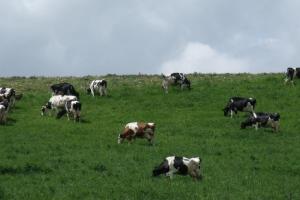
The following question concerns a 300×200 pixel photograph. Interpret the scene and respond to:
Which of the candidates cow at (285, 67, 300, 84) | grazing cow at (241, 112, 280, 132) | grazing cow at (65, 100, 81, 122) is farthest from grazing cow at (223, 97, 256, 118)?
cow at (285, 67, 300, 84)

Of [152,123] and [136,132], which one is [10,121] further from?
[152,123]

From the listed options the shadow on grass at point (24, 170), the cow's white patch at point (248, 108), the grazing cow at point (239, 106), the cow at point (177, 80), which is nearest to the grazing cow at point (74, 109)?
the grazing cow at point (239, 106)

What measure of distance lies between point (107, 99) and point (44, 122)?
10.7m

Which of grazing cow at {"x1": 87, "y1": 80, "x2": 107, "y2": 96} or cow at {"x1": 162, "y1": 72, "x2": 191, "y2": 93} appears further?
cow at {"x1": 162, "y1": 72, "x2": 191, "y2": 93}

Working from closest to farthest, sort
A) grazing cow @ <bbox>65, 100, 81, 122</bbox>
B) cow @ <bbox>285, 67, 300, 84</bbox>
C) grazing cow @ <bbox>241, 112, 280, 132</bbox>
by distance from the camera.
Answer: grazing cow @ <bbox>241, 112, 280, 132</bbox> < grazing cow @ <bbox>65, 100, 81, 122</bbox> < cow @ <bbox>285, 67, 300, 84</bbox>

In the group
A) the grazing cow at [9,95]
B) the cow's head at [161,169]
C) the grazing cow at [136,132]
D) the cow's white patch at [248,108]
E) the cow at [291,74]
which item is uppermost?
the cow at [291,74]

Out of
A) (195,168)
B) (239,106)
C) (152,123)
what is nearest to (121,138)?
(152,123)

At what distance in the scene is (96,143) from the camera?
34.6 m

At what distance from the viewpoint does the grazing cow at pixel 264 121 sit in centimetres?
3978

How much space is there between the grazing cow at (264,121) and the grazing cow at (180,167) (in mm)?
14116

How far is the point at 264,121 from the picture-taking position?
40281mm

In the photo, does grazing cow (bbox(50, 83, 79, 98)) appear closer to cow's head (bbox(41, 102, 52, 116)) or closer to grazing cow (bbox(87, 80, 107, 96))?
grazing cow (bbox(87, 80, 107, 96))

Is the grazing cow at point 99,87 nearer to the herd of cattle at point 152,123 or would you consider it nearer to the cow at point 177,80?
the herd of cattle at point 152,123

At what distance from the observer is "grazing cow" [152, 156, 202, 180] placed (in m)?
26.5
